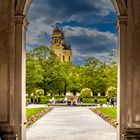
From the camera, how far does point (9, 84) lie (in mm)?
10047

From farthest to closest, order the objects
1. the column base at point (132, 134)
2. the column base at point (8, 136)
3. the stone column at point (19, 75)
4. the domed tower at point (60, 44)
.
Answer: the domed tower at point (60, 44) < the stone column at point (19, 75) < the column base at point (132, 134) < the column base at point (8, 136)

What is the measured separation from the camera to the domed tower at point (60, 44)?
380ft

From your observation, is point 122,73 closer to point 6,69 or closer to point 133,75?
point 133,75

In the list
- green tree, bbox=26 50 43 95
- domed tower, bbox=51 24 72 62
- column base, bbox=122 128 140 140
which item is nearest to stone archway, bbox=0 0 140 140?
column base, bbox=122 128 140 140

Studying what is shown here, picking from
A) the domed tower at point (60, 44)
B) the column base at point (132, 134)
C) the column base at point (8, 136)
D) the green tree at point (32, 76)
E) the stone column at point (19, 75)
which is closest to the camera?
the column base at point (8, 136)

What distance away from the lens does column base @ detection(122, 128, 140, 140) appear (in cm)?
993

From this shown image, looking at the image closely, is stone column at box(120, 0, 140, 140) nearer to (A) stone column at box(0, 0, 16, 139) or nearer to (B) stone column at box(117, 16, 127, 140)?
(B) stone column at box(117, 16, 127, 140)

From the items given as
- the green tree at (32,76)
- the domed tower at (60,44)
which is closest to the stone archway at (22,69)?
the green tree at (32,76)

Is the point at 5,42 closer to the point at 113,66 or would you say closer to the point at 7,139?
the point at 7,139

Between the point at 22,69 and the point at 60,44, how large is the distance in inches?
4195

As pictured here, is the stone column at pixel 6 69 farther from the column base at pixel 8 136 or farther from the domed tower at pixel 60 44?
the domed tower at pixel 60 44

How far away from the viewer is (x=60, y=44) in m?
117

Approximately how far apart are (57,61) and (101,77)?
7.97 meters

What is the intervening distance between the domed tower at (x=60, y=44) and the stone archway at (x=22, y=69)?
10411 cm
